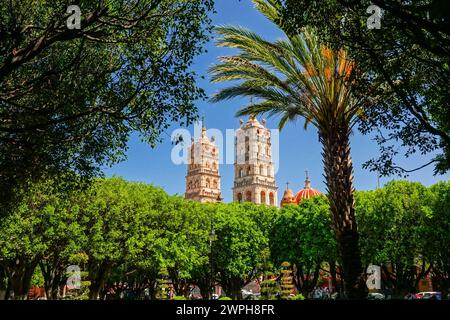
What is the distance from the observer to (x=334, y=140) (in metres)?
14.9

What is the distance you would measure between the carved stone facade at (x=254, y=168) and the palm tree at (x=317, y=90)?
9128 centimetres

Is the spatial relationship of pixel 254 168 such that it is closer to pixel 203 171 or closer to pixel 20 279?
pixel 203 171

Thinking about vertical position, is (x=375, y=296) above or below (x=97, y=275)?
below

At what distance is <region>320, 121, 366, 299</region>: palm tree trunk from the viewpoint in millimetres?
14219

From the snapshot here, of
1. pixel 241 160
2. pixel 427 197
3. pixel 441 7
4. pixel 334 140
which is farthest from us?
pixel 241 160

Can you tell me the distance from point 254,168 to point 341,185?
316 feet

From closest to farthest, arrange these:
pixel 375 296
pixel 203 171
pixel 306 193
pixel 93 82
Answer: pixel 93 82
pixel 375 296
pixel 306 193
pixel 203 171

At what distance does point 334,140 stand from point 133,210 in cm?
2235

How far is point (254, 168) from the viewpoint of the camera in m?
111

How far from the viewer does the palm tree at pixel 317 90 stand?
14484 mm

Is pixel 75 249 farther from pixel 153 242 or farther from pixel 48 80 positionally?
pixel 48 80

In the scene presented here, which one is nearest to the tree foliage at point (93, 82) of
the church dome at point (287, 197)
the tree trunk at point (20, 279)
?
the tree trunk at point (20, 279)

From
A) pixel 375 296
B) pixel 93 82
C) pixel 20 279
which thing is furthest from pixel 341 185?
pixel 375 296

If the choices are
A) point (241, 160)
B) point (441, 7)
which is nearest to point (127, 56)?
point (441, 7)
